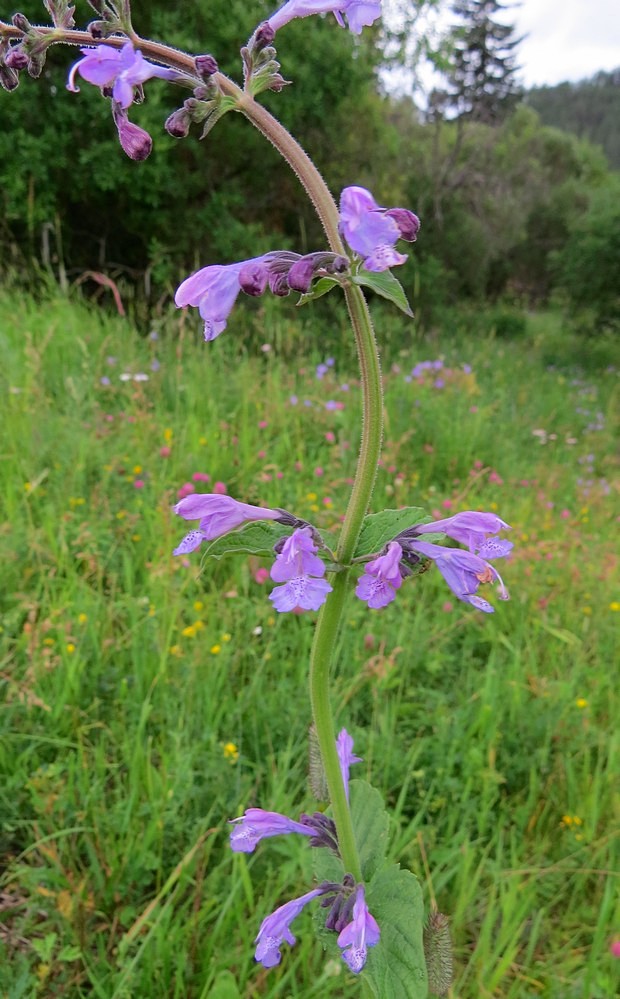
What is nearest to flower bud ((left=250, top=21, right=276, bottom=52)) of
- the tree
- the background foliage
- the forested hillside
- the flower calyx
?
the flower calyx

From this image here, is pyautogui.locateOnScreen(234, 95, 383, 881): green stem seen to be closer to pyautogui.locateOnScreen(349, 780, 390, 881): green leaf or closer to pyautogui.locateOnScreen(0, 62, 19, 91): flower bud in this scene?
pyautogui.locateOnScreen(349, 780, 390, 881): green leaf

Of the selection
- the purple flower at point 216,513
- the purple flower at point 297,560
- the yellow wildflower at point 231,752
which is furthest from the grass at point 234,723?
the purple flower at point 297,560

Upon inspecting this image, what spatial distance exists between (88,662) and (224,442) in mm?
1489

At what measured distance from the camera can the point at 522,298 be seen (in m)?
22.1

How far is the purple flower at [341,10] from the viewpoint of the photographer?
2.98 feet

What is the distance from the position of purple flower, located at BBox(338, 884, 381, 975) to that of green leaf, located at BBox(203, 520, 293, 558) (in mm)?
515

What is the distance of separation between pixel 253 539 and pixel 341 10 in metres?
0.72

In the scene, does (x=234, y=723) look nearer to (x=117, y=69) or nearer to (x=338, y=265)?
(x=338, y=265)

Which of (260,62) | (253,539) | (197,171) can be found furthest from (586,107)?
(253,539)

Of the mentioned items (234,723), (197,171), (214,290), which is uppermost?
(197,171)

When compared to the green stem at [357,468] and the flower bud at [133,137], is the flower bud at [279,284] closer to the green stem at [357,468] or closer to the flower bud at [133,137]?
the green stem at [357,468]

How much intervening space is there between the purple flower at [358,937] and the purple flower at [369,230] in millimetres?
853

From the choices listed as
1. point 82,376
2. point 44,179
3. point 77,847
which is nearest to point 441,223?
point 44,179

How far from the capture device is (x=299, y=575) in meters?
0.91
